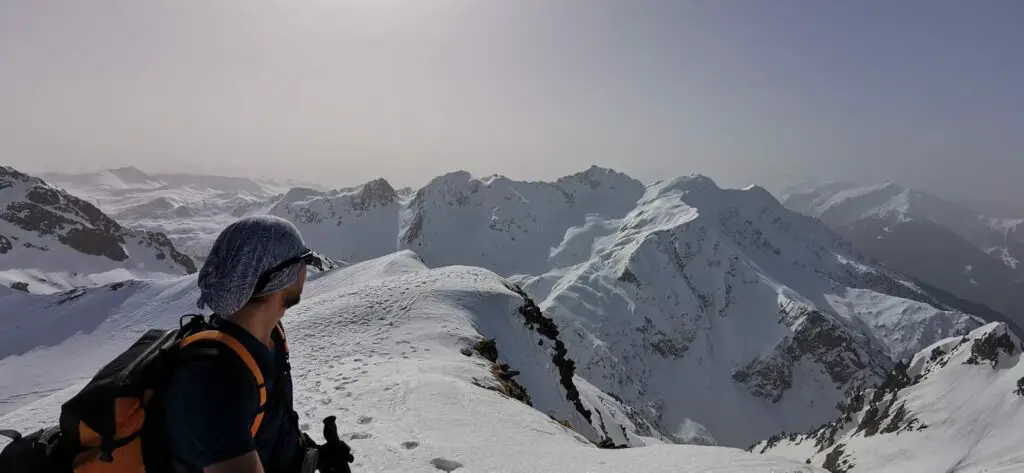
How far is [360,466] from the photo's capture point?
984 centimetres

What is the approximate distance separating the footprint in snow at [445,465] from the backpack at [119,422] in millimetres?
8041

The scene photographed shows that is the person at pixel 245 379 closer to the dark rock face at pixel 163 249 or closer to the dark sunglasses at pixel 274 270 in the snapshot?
the dark sunglasses at pixel 274 270

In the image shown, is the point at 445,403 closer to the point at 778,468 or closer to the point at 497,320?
the point at 778,468

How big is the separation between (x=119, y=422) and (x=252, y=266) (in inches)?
42.4

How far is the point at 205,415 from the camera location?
8.77 feet

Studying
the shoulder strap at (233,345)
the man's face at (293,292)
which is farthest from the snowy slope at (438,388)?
the shoulder strap at (233,345)

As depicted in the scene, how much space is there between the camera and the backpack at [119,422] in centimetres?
271

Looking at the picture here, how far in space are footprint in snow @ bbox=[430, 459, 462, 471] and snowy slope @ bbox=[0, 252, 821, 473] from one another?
2cm

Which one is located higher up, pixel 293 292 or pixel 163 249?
pixel 293 292

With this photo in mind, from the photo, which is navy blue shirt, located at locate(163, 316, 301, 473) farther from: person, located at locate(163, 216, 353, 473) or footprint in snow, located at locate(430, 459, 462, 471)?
footprint in snow, located at locate(430, 459, 462, 471)

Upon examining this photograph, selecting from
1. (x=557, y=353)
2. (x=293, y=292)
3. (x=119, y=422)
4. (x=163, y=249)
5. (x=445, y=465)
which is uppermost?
(x=293, y=292)

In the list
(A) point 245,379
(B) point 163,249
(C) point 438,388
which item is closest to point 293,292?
(A) point 245,379

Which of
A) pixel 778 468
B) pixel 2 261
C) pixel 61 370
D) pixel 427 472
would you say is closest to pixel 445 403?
pixel 427 472

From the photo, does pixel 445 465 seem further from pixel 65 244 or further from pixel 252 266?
pixel 65 244
